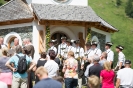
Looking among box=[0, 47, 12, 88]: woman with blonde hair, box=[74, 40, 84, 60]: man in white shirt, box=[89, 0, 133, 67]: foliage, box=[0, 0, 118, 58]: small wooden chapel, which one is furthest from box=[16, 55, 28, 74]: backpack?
box=[89, 0, 133, 67]: foliage

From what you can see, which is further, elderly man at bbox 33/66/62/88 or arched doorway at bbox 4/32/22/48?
arched doorway at bbox 4/32/22/48

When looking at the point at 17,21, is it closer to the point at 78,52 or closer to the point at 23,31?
the point at 23,31

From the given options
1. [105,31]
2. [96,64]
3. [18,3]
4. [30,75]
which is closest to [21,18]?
[18,3]

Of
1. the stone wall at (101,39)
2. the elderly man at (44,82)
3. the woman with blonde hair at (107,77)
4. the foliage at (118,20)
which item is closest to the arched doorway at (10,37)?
the stone wall at (101,39)

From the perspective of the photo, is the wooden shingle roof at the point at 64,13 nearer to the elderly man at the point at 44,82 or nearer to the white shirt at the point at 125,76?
the white shirt at the point at 125,76

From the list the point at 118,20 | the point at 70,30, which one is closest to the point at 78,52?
the point at 70,30

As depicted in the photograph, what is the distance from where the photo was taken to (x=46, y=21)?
20.5 meters

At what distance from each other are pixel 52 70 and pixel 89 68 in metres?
1.60

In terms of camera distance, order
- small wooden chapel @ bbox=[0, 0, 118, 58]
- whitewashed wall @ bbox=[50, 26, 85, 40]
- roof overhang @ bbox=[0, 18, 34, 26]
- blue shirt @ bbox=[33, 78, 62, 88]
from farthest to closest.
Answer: whitewashed wall @ bbox=[50, 26, 85, 40] → roof overhang @ bbox=[0, 18, 34, 26] → small wooden chapel @ bbox=[0, 0, 118, 58] → blue shirt @ bbox=[33, 78, 62, 88]

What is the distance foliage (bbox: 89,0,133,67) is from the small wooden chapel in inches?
1501

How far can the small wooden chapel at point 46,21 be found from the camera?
20.7 m

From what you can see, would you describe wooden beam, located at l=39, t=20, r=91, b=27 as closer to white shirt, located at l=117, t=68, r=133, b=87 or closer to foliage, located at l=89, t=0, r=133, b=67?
white shirt, located at l=117, t=68, r=133, b=87

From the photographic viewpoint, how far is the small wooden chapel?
20.7m

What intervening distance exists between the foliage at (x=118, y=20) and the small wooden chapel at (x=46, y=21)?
125 ft
